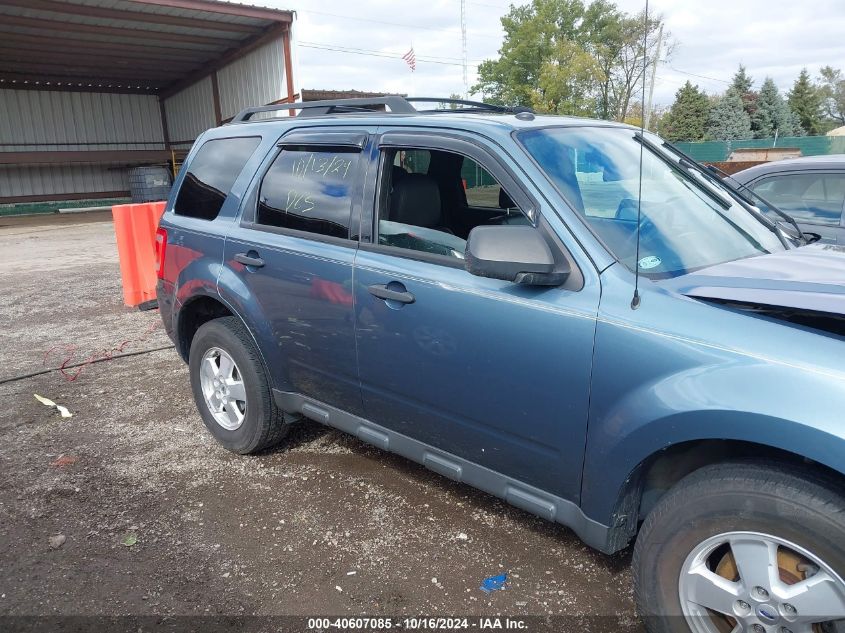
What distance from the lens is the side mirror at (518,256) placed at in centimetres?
239

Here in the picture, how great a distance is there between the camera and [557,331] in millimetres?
2412

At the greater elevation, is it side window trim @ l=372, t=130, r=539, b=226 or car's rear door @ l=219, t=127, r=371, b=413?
side window trim @ l=372, t=130, r=539, b=226

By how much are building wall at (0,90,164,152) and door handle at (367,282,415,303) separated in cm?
3661

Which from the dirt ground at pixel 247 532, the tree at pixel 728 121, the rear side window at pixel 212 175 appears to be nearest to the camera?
the dirt ground at pixel 247 532

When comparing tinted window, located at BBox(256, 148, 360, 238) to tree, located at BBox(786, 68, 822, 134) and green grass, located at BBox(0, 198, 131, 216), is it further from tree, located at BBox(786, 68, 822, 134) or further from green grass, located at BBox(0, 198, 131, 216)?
tree, located at BBox(786, 68, 822, 134)

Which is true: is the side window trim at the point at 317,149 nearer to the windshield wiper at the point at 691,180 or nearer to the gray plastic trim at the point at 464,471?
the gray plastic trim at the point at 464,471

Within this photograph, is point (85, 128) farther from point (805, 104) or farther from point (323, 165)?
point (805, 104)

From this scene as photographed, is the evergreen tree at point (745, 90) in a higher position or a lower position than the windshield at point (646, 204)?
higher

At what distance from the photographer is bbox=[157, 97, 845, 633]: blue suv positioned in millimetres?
1957

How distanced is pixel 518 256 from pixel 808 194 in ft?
14.7

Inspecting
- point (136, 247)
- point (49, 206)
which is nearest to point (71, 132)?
point (49, 206)

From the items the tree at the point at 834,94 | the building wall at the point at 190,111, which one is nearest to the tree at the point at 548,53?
the building wall at the point at 190,111

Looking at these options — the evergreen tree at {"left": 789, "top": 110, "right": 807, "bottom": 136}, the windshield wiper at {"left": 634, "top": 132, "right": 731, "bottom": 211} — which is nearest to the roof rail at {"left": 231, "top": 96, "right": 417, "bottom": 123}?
the windshield wiper at {"left": 634, "top": 132, "right": 731, "bottom": 211}

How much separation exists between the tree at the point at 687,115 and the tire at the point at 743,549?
49348 millimetres
